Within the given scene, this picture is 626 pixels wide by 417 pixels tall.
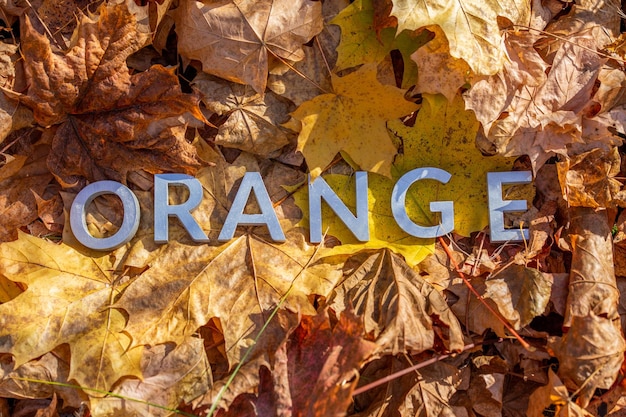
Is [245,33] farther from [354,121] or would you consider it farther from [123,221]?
[123,221]

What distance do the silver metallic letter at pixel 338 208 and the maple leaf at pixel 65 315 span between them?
1.79 feet

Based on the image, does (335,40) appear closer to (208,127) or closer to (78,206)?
(208,127)

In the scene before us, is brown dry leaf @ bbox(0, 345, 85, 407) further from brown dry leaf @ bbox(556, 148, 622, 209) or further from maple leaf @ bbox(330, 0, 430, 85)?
→ brown dry leaf @ bbox(556, 148, 622, 209)

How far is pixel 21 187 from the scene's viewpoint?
1.59m

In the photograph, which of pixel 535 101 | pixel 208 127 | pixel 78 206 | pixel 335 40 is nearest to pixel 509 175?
pixel 535 101

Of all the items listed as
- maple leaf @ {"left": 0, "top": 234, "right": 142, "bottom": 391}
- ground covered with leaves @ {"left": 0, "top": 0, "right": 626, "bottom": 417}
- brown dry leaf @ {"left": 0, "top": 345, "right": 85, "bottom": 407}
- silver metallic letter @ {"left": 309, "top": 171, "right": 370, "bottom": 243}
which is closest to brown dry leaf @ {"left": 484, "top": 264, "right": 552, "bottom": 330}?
ground covered with leaves @ {"left": 0, "top": 0, "right": 626, "bottom": 417}

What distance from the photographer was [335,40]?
163cm

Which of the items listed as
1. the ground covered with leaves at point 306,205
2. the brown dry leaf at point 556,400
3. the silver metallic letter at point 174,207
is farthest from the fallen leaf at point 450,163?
the silver metallic letter at point 174,207

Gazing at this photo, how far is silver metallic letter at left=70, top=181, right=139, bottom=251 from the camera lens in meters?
1.56

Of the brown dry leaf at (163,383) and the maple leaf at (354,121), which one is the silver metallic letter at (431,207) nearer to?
the maple leaf at (354,121)

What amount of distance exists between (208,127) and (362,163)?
44 cm

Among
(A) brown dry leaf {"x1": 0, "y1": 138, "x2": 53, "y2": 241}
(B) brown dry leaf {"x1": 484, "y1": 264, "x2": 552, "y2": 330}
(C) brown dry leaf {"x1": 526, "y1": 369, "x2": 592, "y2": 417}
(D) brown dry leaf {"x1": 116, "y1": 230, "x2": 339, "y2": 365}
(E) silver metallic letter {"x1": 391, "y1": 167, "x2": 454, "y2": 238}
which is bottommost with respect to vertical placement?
(C) brown dry leaf {"x1": 526, "y1": 369, "x2": 592, "y2": 417}

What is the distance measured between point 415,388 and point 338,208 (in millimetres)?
509

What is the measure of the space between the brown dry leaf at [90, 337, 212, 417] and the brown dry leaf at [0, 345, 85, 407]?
0.10 metres
